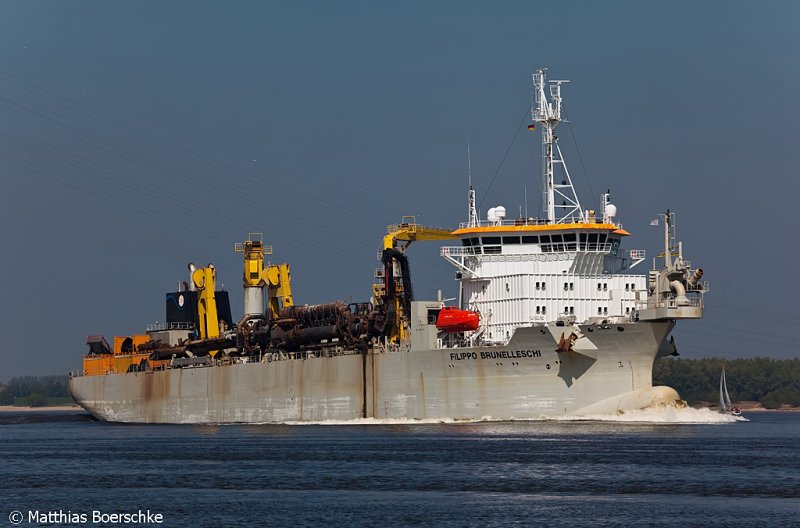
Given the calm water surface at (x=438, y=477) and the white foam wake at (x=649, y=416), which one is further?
the white foam wake at (x=649, y=416)

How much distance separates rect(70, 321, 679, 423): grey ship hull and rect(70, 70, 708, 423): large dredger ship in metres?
0.07

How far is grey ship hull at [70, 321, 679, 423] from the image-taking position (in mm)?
56750

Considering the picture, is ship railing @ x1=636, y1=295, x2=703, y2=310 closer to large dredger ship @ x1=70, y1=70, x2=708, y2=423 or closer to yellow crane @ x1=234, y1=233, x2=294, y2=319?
large dredger ship @ x1=70, y1=70, x2=708, y2=423

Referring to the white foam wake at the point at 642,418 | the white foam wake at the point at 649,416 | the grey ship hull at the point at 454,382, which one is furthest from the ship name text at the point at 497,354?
the white foam wake at the point at 649,416

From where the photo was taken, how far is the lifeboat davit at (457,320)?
60906 mm

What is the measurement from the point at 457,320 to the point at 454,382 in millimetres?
2850

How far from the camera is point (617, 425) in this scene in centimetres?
5778

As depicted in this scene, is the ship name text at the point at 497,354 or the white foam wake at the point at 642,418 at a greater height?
the ship name text at the point at 497,354

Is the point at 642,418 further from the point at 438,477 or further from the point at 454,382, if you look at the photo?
the point at 438,477

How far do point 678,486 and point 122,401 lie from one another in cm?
5771

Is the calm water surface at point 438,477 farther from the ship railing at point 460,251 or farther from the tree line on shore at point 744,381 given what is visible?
the tree line on shore at point 744,381

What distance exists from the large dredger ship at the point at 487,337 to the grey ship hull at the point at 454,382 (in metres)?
0.07

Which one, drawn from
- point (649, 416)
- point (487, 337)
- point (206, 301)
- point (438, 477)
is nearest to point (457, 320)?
point (487, 337)

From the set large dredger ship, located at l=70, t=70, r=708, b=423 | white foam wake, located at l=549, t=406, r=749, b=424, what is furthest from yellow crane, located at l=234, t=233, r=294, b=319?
white foam wake, located at l=549, t=406, r=749, b=424
